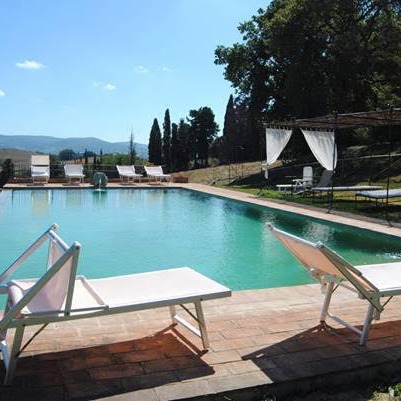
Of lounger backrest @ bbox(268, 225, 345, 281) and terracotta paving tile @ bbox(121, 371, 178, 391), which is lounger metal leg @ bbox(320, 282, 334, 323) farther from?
terracotta paving tile @ bbox(121, 371, 178, 391)

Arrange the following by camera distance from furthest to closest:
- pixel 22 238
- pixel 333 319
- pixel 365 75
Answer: pixel 365 75
pixel 22 238
pixel 333 319

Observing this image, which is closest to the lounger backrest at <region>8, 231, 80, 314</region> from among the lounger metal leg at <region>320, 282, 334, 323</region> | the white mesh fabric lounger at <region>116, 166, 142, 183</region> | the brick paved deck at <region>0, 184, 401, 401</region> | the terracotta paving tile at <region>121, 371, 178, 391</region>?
the brick paved deck at <region>0, 184, 401, 401</region>

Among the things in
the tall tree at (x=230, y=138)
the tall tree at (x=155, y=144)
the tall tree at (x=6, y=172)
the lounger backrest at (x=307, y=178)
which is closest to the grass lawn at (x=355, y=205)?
the lounger backrest at (x=307, y=178)

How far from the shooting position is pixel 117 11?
13031mm

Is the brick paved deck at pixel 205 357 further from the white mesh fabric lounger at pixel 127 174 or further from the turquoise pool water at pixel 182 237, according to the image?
the white mesh fabric lounger at pixel 127 174

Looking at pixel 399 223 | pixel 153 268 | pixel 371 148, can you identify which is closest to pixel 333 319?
pixel 153 268

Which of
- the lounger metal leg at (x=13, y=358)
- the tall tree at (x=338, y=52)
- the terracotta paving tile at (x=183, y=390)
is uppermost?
the tall tree at (x=338, y=52)

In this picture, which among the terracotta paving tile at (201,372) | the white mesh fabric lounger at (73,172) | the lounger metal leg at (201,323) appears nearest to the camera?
the terracotta paving tile at (201,372)

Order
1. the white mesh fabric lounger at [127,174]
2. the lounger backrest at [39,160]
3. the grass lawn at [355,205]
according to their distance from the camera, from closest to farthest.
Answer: the grass lawn at [355,205] → the lounger backrest at [39,160] → the white mesh fabric lounger at [127,174]

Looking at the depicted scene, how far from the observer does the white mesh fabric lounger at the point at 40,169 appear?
66.5ft

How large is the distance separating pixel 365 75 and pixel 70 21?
13.7 meters

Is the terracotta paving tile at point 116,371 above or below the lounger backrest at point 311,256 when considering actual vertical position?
below

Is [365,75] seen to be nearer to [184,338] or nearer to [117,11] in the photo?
[117,11]

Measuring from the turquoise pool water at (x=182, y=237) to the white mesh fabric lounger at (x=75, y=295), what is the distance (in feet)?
10.3
